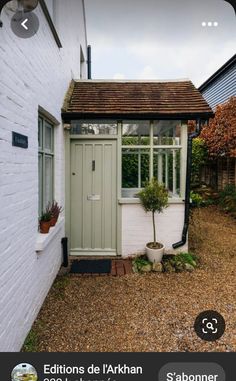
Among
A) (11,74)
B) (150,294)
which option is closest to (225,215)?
(150,294)

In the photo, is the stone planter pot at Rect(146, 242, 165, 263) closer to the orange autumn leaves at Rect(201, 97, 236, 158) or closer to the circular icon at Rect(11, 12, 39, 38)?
the circular icon at Rect(11, 12, 39, 38)

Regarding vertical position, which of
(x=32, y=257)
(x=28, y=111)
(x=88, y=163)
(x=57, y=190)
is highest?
(x=28, y=111)

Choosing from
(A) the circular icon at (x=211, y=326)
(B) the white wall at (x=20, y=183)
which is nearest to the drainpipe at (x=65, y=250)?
(B) the white wall at (x=20, y=183)

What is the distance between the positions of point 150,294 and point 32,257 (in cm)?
177

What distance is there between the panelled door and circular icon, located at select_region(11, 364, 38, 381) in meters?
4.16

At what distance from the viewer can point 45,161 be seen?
3902 millimetres

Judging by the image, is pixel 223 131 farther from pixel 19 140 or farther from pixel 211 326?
pixel 211 326

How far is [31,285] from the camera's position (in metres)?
2.81

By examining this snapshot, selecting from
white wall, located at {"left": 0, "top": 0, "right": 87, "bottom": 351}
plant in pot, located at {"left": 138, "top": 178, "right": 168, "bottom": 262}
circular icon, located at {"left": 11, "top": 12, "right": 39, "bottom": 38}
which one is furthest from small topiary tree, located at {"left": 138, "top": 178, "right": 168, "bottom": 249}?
circular icon, located at {"left": 11, "top": 12, "right": 39, "bottom": 38}

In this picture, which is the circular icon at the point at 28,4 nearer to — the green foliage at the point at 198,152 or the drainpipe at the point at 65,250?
the drainpipe at the point at 65,250

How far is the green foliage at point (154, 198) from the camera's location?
4543 millimetres

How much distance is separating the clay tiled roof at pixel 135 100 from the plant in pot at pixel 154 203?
1377 millimetres

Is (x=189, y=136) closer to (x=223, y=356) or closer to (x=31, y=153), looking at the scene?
(x=31, y=153)

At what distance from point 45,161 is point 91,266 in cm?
209
